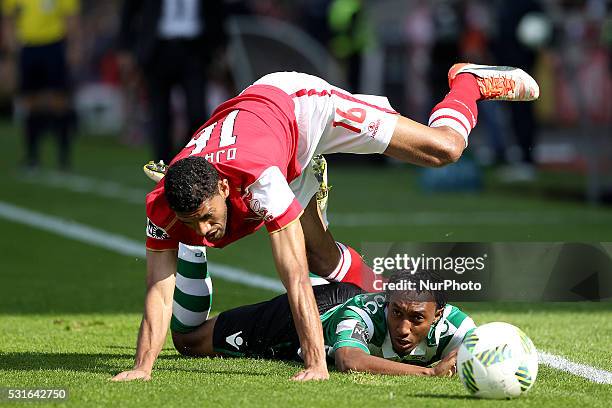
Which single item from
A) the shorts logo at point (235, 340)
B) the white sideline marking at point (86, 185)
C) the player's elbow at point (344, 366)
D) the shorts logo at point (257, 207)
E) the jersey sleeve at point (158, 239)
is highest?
the shorts logo at point (257, 207)

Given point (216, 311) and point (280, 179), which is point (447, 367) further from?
point (216, 311)

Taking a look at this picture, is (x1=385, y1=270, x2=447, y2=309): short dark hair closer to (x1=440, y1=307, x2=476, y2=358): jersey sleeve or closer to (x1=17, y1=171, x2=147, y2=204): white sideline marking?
(x1=440, y1=307, x2=476, y2=358): jersey sleeve

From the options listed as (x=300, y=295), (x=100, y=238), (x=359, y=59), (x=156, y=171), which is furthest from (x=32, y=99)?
(x=300, y=295)

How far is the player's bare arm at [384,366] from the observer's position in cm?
683

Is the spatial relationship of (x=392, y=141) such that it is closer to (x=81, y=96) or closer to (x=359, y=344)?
(x=359, y=344)

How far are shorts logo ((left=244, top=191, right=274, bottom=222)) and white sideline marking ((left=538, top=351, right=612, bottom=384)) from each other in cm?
172

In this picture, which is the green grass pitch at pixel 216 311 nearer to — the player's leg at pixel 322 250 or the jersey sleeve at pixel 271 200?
the jersey sleeve at pixel 271 200

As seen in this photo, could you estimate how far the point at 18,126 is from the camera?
31.4 m

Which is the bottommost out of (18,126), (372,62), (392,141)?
(18,126)

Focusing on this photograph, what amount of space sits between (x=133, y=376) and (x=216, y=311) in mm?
2421

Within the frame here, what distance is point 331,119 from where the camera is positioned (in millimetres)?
7680

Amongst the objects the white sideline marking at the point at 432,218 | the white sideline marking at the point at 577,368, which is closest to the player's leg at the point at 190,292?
the white sideline marking at the point at 577,368

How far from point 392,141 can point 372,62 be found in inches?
638

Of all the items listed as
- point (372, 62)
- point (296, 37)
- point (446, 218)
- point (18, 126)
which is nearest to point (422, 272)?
point (446, 218)
